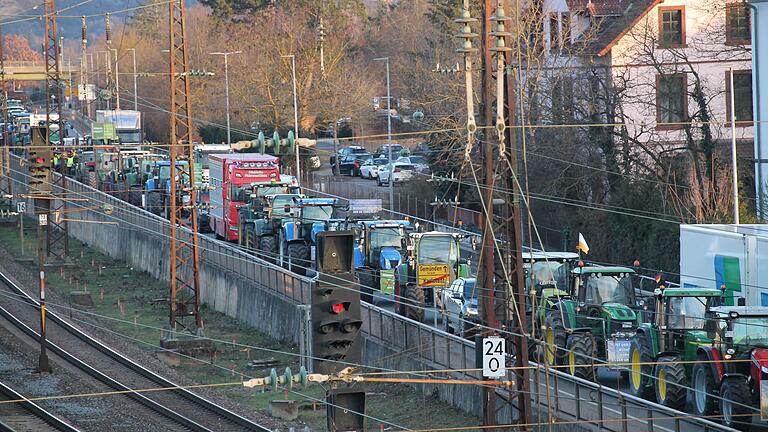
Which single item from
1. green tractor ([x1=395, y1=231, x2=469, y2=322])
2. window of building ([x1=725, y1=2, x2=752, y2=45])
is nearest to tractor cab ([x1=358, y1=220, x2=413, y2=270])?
green tractor ([x1=395, y1=231, x2=469, y2=322])

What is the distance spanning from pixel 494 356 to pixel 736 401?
422 cm

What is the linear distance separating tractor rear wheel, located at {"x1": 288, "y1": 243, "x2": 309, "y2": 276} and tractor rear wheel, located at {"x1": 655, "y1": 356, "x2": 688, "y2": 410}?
21.4m

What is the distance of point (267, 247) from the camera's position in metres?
48.5

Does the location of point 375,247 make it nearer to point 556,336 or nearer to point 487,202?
point 556,336

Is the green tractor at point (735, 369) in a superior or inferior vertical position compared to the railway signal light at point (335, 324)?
inferior

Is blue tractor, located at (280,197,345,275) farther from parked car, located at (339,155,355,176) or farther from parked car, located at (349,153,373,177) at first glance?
parked car, located at (339,155,355,176)

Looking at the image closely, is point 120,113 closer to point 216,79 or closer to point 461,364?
point 216,79

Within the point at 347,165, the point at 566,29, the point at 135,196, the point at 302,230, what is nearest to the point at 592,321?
the point at 302,230

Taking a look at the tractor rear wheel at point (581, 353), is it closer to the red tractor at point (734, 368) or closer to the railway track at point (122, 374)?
the red tractor at point (734, 368)

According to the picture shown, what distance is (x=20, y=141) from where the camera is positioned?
97.5 meters

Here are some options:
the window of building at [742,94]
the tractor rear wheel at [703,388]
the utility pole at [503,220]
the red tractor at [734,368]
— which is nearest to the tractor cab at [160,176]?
the window of building at [742,94]

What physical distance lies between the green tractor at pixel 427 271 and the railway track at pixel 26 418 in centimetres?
1016

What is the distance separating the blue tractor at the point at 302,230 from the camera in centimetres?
4569

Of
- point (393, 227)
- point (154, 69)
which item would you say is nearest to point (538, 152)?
point (393, 227)
